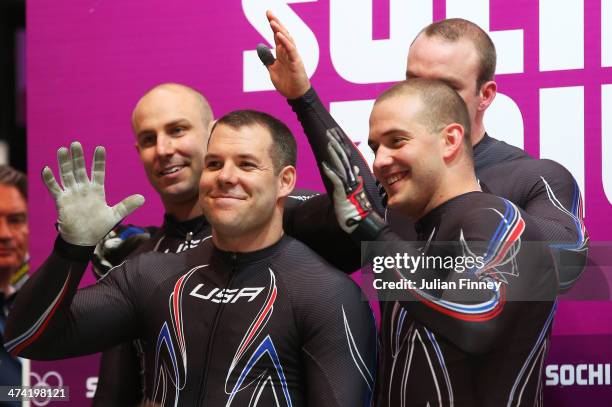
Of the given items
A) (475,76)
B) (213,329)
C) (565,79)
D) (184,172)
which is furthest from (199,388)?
(565,79)

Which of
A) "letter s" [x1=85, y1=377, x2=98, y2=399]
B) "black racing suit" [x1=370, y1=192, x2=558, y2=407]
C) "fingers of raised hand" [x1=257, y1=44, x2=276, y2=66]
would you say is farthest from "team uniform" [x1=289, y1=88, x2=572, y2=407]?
"letter s" [x1=85, y1=377, x2=98, y2=399]

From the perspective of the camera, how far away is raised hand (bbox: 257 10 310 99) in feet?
8.92

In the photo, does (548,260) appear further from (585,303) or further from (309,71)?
(309,71)

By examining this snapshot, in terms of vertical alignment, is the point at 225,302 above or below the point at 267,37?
below

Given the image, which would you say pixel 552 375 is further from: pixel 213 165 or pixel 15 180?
pixel 15 180

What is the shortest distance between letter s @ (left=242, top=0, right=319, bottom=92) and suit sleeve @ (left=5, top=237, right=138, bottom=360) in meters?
1.03

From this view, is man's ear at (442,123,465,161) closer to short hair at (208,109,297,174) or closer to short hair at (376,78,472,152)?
short hair at (376,78,472,152)

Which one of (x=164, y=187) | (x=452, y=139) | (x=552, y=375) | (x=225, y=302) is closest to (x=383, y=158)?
(x=452, y=139)

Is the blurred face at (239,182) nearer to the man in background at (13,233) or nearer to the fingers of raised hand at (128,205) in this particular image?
the fingers of raised hand at (128,205)

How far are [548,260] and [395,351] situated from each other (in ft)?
1.46

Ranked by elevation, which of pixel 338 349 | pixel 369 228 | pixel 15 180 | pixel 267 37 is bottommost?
pixel 338 349

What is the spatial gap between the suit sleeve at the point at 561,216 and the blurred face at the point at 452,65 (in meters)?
0.28

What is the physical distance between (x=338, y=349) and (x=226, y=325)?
30 centimetres

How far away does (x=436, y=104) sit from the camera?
2.50m
